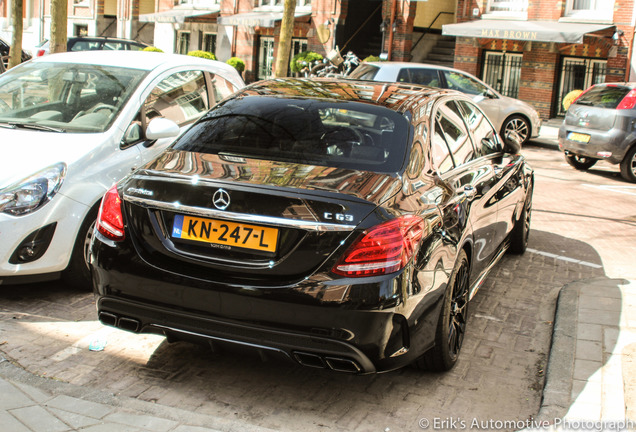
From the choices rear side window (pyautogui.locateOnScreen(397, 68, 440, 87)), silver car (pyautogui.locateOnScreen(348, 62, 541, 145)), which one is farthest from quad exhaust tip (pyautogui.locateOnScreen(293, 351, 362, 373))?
rear side window (pyautogui.locateOnScreen(397, 68, 440, 87))

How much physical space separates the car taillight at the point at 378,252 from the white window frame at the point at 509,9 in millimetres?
21333

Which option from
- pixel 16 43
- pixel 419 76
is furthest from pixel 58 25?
pixel 419 76

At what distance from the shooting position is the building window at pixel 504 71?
77.2 ft

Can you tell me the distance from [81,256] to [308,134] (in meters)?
2.10

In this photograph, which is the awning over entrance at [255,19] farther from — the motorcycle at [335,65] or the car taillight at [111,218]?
the car taillight at [111,218]

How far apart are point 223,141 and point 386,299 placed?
4.83 feet

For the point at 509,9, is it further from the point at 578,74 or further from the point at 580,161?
the point at 580,161

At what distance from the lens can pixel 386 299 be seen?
11.8 ft

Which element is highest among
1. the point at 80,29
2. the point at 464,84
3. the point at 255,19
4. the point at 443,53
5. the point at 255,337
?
the point at 255,19

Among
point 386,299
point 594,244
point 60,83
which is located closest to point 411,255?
point 386,299

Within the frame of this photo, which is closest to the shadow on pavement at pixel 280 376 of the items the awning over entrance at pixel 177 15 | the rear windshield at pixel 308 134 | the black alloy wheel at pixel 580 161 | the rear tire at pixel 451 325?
the rear tire at pixel 451 325

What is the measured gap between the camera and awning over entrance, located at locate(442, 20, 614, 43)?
68.3 ft

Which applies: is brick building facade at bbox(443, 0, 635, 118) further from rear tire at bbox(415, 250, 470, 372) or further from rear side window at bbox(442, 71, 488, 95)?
rear tire at bbox(415, 250, 470, 372)

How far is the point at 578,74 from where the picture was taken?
2225cm
